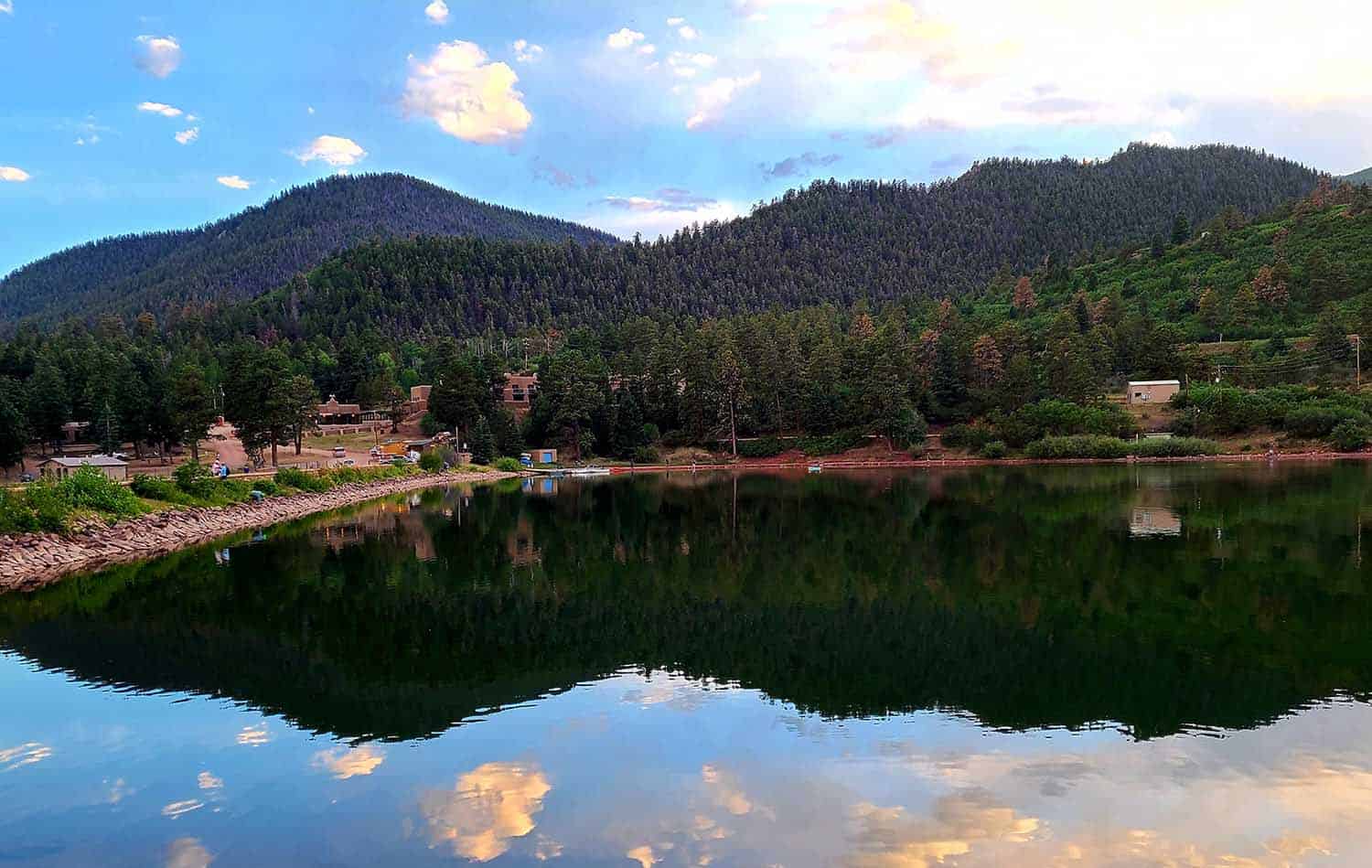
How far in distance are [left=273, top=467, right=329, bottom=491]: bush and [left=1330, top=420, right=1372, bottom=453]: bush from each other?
2327 inches

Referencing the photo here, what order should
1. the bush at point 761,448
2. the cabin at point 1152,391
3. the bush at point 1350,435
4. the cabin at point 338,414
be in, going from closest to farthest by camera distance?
the bush at point 1350,435 → the cabin at point 1152,391 → the bush at point 761,448 → the cabin at point 338,414

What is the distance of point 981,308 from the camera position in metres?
110

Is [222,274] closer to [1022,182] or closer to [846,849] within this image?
[1022,182]

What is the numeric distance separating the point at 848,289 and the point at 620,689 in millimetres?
141544

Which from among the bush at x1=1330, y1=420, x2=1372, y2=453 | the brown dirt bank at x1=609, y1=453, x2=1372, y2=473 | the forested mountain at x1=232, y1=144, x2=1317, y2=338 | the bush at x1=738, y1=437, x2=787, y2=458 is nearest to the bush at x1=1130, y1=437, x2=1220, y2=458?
the brown dirt bank at x1=609, y1=453, x2=1372, y2=473

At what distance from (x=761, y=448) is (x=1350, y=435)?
3849 cm

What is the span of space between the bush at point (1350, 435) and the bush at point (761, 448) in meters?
36.2

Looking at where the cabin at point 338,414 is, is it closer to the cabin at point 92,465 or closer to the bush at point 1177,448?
the cabin at point 92,465

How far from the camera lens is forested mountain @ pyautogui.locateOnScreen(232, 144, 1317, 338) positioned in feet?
451

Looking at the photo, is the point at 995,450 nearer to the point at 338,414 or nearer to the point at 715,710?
the point at 715,710

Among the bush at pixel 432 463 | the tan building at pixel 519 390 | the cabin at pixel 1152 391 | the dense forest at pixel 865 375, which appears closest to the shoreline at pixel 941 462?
the dense forest at pixel 865 375

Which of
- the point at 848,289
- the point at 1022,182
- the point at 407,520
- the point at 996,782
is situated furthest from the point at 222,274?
the point at 996,782

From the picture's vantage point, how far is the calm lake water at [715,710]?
892cm

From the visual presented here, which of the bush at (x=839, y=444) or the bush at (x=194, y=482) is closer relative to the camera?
the bush at (x=194, y=482)
